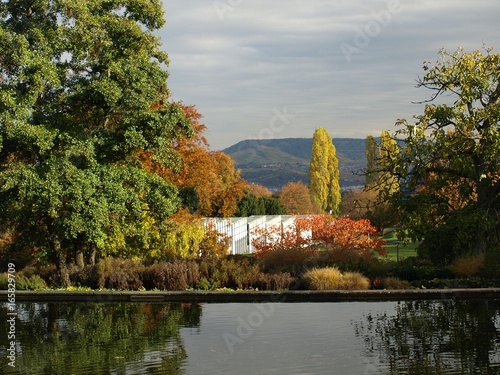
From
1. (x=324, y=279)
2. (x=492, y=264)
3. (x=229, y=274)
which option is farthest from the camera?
(x=229, y=274)

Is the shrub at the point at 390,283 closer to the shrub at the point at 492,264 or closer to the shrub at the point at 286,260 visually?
the shrub at the point at 492,264

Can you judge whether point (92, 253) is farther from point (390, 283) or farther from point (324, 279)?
point (390, 283)

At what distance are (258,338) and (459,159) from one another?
34.8 feet

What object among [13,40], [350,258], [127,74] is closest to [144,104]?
[127,74]

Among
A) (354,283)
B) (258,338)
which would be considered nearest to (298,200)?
(354,283)

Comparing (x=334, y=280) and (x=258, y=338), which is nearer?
(x=258, y=338)

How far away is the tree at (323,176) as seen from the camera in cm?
8662

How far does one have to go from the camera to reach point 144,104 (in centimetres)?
2327

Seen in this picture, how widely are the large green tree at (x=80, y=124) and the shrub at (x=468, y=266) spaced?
9.30 meters

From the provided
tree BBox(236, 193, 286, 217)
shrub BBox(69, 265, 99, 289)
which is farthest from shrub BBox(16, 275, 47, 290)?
tree BBox(236, 193, 286, 217)

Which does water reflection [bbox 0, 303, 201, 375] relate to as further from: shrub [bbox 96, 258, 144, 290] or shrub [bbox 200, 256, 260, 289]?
shrub [bbox 200, 256, 260, 289]

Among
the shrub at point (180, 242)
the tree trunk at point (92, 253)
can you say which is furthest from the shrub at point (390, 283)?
the tree trunk at point (92, 253)

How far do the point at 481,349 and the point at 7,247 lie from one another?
2394cm

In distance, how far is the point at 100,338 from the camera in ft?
42.2
